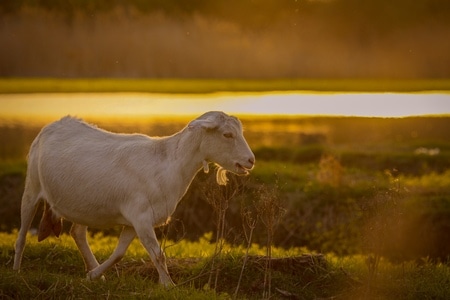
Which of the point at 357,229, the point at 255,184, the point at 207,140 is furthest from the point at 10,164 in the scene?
the point at 207,140

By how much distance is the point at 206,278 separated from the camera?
12477 millimetres

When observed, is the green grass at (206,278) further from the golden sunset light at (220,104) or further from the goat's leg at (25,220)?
the golden sunset light at (220,104)

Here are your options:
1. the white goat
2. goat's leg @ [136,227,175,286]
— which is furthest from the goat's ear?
goat's leg @ [136,227,175,286]

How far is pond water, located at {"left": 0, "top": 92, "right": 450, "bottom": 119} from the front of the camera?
3206 centimetres

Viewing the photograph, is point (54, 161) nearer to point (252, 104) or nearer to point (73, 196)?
point (73, 196)

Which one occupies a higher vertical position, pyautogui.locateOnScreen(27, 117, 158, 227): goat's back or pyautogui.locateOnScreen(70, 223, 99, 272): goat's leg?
pyautogui.locateOnScreen(27, 117, 158, 227): goat's back

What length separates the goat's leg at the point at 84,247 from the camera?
1243 centimetres

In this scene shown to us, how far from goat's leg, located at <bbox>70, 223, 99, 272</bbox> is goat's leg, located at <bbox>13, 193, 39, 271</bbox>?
0.57m

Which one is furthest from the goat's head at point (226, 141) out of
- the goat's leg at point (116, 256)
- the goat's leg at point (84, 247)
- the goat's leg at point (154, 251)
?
the goat's leg at point (84, 247)

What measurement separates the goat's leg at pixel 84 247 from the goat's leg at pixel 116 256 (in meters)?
0.58

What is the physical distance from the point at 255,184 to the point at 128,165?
7387 millimetres

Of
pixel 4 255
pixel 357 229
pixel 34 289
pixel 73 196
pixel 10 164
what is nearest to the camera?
pixel 34 289

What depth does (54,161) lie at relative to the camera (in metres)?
12.4

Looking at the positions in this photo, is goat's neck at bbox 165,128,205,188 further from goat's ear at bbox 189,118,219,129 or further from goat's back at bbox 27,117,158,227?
goat's back at bbox 27,117,158,227
